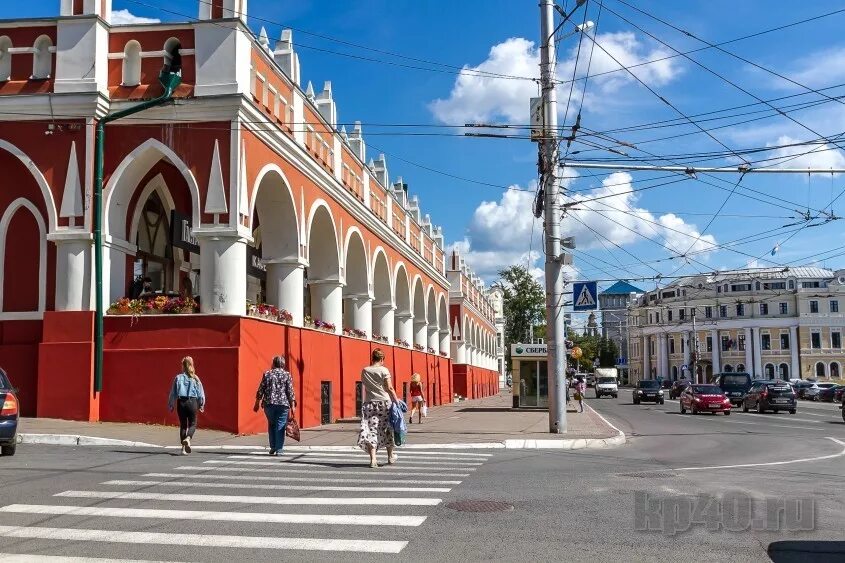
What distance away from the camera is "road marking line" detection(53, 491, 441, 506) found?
8.70m

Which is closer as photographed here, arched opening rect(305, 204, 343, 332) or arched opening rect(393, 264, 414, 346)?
arched opening rect(305, 204, 343, 332)

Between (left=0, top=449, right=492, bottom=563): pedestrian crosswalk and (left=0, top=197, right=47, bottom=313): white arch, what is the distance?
8.55 m

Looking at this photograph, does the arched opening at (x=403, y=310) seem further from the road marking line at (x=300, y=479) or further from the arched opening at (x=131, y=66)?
the road marking line at (x=300, y=479)

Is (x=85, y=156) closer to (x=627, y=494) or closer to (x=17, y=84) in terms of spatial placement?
(x=17, y=84)

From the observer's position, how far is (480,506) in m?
8.61

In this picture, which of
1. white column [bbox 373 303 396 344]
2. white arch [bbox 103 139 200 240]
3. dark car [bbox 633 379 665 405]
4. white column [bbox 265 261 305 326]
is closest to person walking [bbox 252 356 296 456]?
white arch [bbox 103 139 200 240]

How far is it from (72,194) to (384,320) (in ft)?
58.9

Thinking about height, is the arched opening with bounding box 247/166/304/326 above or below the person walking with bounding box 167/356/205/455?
Answer: above

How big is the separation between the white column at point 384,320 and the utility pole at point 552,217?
14419 mm

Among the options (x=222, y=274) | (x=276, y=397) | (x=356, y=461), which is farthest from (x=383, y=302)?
(x=356, y=461)

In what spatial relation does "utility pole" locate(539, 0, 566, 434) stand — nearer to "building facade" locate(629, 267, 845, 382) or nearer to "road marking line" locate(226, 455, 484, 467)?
"road marking line" locate(226, 455, 484, 467)

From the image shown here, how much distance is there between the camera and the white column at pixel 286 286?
21391mm

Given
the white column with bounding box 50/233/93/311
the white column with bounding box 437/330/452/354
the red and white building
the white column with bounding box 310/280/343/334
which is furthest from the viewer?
the white column with bounding box 437/330/452/354

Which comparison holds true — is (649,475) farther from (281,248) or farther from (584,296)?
(281,248)
